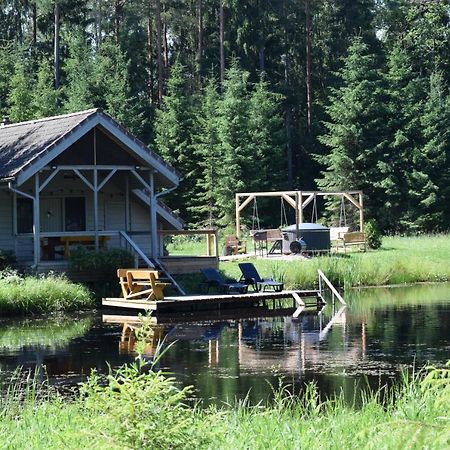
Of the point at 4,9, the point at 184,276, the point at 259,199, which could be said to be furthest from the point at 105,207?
the point at 4,9

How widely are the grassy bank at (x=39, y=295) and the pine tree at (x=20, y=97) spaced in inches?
1225

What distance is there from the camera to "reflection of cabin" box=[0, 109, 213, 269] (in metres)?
28.6

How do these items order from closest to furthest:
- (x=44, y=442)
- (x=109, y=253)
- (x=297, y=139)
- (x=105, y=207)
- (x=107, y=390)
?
1. (x=107, y=390)
2. (x=44, y=442)
3. (x=109, y=253)
4. (x=105, y=207)
5. (x=297, y=139)

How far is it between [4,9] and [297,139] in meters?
23.7

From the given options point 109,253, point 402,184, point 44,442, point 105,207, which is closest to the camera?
point 44,442

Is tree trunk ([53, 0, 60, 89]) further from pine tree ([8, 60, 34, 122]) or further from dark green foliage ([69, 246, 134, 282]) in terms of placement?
dark green foliage ([69, 246, 134, 282])

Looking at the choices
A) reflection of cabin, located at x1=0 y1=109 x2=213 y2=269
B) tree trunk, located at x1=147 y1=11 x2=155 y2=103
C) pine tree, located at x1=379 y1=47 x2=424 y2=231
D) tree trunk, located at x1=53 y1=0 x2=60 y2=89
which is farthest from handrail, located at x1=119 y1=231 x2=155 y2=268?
tree trunk, located at x1=147 y1=11 x2=155 y2=103

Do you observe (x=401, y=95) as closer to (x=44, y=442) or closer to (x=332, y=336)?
(x=332, y=336)

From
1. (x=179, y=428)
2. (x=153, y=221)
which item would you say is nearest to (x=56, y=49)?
(x=153, y=221)

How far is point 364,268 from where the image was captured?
33188 millimetres

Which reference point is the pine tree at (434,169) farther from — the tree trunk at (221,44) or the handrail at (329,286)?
the handrail at (329,286)

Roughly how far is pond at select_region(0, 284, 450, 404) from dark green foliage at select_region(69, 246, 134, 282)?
96.3 inches

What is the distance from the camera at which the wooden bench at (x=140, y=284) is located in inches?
1006

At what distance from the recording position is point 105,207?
107ft
